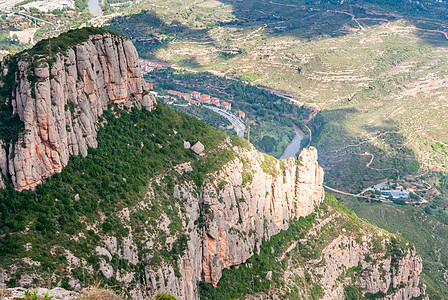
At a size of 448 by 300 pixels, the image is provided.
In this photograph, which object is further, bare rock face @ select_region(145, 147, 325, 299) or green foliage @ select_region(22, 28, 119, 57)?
bare rock face @ select_region(145, 147, 325, 299)

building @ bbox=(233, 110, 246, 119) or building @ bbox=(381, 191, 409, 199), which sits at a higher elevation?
building @ bbox=(233, 110, 246, 119)

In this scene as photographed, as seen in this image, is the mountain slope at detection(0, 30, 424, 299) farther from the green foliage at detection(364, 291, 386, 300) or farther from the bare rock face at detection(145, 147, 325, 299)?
the green foliage at detection(364, 291, 386, 300)

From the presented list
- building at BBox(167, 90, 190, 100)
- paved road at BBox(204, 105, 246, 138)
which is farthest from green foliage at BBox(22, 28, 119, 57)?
building at BBox(167, 90, 190, 100)

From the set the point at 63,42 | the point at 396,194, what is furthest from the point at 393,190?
the point at 63,42

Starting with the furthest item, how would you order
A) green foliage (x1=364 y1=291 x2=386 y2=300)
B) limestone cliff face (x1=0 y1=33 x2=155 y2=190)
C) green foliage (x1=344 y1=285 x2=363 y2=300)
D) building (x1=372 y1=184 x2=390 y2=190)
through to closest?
building (x1=372 y1=184 x2=390 y2=190) < green foliage (x1=364 y1=291 x2=386 y2=300) < green foliage (x1=344 y1=285 x2=363 y2=300) < limestone cliff face (x1=0 y1=33 x2=155 y2=190)

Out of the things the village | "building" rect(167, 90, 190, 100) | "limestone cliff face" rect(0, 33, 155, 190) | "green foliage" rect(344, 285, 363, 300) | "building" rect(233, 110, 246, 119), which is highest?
"limestone cliff face" rect(0, 33, 155, 190)

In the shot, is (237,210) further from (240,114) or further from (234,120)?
(240,114)

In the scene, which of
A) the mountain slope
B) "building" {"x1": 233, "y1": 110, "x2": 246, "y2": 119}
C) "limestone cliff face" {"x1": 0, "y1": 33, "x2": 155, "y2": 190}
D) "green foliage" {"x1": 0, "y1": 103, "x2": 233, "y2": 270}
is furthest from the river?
"limestone cliff face" {"x1": 0, "y1": 33, "x2": 155, "y2": 190}

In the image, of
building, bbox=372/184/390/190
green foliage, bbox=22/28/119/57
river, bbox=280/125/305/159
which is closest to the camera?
green foliage, bbox=22/28/119/57
